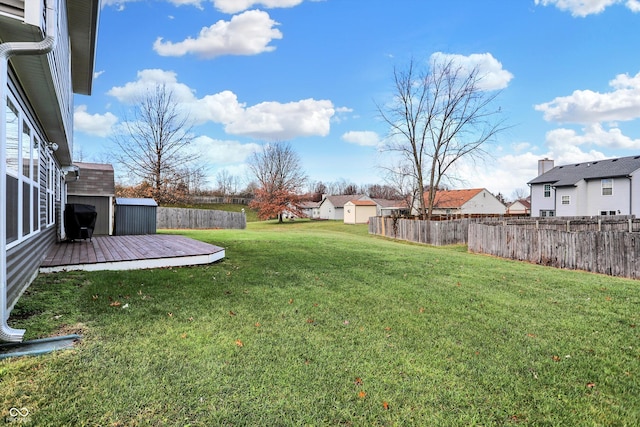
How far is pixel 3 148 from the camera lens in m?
2.82

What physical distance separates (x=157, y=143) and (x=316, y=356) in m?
29.3

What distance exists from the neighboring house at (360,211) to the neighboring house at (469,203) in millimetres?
8003

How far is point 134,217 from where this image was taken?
555 inches

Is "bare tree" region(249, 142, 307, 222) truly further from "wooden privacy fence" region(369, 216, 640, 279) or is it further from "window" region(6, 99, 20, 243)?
"window" region(6, 99, 20, 243)

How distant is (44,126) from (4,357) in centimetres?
539

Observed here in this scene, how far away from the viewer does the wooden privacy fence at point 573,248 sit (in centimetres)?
882

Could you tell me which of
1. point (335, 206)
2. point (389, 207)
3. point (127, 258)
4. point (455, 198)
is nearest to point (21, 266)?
point (127, 258)

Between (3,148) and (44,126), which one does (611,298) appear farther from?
(44,126)

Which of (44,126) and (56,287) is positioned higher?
(44,126)

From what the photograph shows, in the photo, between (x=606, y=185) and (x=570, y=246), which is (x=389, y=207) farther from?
(x=570, y=246)

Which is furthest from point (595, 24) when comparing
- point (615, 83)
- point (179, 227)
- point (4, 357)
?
point (179, 227)

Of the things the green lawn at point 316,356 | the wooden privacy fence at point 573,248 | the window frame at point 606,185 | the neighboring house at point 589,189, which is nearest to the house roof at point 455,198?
the neighboring house at point 589,189

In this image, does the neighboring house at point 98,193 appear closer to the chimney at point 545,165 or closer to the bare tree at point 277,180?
the bare tree at point 277,180

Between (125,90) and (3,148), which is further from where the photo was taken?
(125,90)
